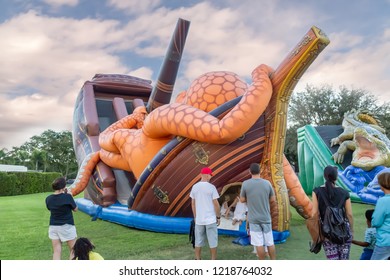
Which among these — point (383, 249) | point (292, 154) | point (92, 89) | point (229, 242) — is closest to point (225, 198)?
point (229, 242)

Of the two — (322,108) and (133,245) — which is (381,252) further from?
(322,108)

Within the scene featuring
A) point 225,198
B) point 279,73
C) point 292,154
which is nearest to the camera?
point 279,73

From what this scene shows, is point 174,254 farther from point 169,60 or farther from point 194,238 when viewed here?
point 169,60

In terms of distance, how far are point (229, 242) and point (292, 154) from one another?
56.5ft

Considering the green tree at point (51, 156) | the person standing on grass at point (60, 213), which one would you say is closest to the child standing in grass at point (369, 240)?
the person standing on grass at point (60, 213)

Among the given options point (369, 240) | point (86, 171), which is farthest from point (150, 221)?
point (369, 240)

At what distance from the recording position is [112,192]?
20.9 feet

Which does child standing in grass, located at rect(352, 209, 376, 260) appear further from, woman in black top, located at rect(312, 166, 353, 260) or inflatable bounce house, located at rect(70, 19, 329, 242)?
inflatable bounce house, located at rect(70, 19, 329, 242)

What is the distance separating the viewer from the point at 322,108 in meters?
22.2

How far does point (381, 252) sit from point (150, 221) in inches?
129

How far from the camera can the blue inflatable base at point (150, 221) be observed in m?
4.68

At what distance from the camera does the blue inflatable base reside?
4683 mm

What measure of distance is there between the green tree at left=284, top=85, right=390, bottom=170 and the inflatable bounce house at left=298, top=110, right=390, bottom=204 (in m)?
9.11

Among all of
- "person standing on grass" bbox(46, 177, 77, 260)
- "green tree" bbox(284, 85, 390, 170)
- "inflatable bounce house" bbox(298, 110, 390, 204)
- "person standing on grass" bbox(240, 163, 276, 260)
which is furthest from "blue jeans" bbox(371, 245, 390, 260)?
"green tree" bbox(284, 85, 390, 170)
